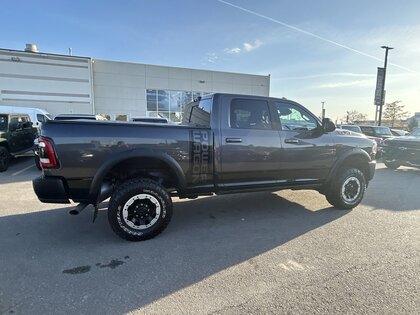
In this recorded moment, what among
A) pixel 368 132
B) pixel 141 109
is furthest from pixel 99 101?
pixel 368 132

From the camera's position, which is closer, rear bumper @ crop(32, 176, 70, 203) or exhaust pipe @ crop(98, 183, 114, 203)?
rear bumper @ crop(32, 176, 70, 203)

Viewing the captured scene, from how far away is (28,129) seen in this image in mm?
10516

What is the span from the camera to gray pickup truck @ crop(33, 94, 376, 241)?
3.58 m

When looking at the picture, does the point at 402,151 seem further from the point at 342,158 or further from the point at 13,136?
the point at 13,136

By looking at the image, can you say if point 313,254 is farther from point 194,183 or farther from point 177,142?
point 177,142

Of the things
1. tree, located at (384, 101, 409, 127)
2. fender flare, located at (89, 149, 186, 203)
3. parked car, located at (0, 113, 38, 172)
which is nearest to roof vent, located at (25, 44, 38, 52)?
parked car, located at (0, 113, 38, 172)

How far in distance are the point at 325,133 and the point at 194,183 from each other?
8.60ft

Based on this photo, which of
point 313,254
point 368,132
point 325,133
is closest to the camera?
point 313,254

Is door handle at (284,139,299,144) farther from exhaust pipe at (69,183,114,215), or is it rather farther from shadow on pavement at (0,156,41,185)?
shadow on pavement at (0,156,41,185)

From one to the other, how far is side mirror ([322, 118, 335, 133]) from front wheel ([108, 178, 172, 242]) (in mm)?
3050

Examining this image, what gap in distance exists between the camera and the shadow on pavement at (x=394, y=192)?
5.72 meters

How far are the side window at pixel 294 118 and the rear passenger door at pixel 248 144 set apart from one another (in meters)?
0.21

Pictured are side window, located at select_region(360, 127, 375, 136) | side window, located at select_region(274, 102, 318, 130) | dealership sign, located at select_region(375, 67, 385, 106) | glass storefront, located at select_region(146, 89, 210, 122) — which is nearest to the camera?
side window, located at select_region(274, 102, 318, 130)

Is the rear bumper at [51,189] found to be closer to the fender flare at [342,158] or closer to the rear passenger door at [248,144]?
the rear passenger door at [248,144]
